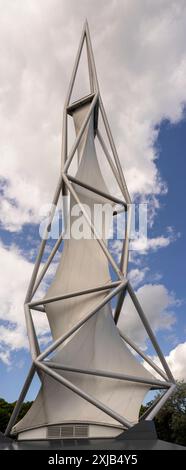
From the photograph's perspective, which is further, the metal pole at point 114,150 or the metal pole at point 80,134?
the metal pole at point 114,150

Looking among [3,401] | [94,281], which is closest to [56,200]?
[94,281]

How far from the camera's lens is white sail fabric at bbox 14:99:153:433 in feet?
64.8

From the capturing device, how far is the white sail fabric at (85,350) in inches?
778

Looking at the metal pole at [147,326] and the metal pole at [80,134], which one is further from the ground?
the metal pole at [80,134]

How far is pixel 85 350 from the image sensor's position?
2117 centimetres

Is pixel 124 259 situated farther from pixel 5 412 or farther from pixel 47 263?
pixel 5 412

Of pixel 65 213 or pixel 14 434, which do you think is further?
pixel 65 213

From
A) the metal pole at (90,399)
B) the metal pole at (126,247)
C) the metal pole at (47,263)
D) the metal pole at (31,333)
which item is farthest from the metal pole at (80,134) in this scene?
the metal pole at (90,399)

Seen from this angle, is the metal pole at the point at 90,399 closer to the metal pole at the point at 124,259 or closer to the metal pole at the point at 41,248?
the metal pole at the point at 41,248

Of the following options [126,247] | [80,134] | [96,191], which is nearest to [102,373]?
[126,247]

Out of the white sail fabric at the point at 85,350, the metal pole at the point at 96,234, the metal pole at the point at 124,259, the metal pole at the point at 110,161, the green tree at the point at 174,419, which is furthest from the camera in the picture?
the green tree at the point at 174,419
